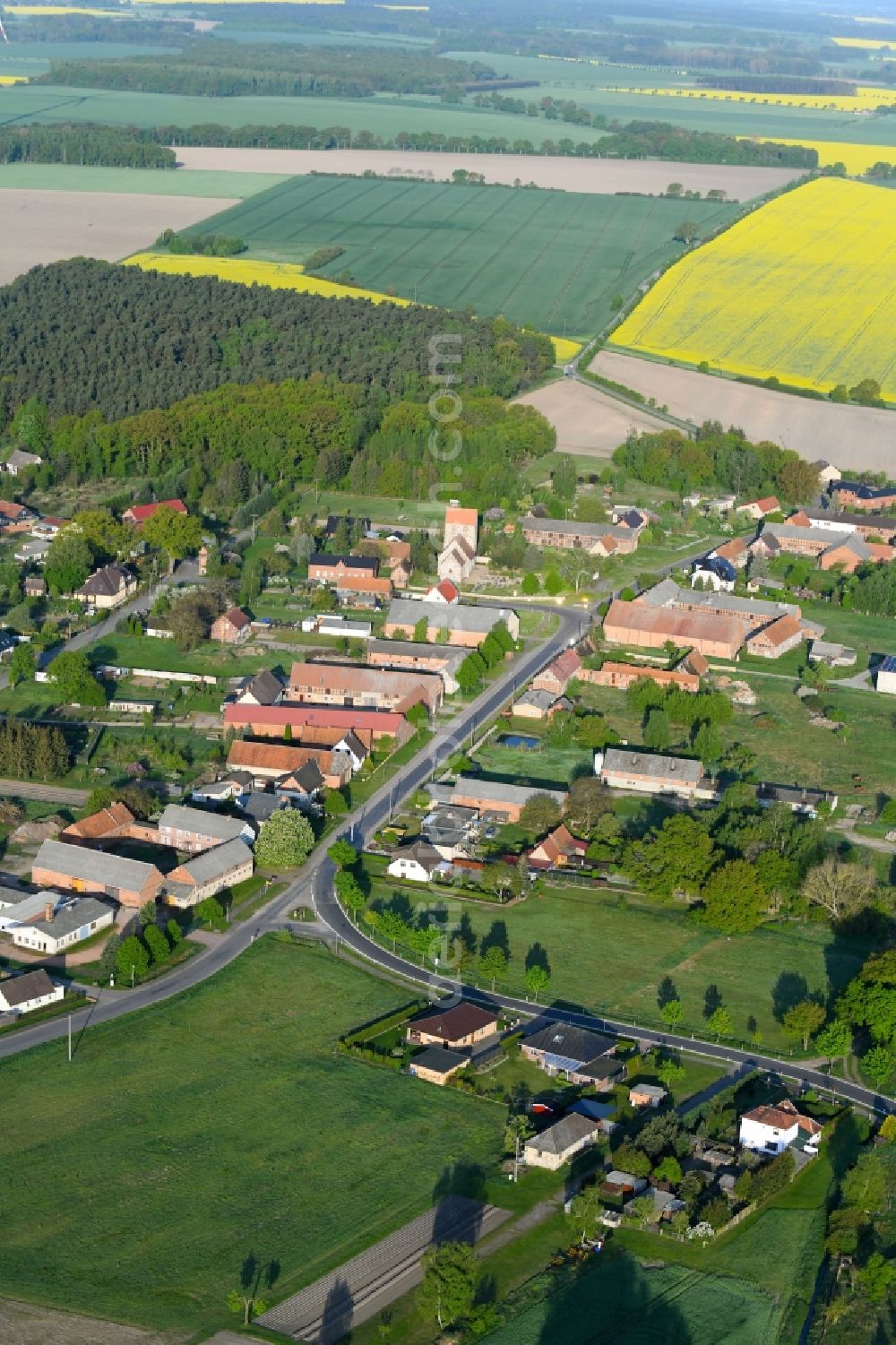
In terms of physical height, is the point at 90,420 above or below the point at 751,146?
below

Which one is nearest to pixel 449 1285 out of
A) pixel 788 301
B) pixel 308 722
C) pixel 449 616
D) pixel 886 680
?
pixel 308 722

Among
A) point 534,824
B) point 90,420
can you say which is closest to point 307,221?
point 90,420

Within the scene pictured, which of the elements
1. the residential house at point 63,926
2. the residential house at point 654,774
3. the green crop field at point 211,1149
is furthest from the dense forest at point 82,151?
the green crop field at point 211,1149

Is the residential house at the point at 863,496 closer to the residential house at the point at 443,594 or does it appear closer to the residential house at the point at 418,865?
the residential house at the point at 443,594

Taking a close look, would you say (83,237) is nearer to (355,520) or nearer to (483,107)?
(355,520)

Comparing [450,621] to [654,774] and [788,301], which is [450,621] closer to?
[654,774]

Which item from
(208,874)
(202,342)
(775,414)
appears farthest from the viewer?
(202,342)
